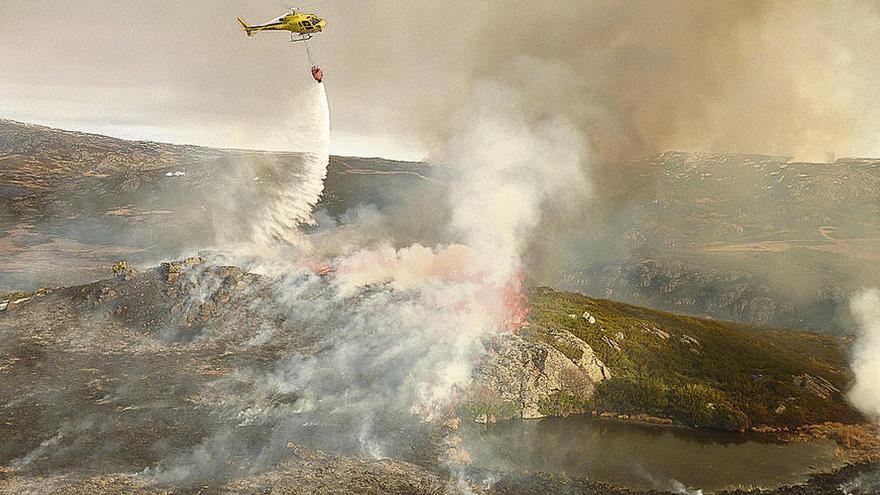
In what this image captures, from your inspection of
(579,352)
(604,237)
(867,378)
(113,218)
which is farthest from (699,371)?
(113,218)

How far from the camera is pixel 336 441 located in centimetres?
3694

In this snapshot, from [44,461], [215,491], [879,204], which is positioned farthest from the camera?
[879,204]

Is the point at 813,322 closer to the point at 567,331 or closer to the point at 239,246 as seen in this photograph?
the point at 567,331

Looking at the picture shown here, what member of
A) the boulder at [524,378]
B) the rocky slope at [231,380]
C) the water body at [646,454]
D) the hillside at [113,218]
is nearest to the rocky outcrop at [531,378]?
the boulder at [524,378]

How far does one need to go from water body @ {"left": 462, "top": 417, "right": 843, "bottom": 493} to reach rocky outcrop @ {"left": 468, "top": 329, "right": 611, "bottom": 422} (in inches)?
61.5

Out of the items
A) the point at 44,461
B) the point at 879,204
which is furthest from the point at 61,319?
the point at 879,204

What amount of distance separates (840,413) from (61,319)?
86023 mm

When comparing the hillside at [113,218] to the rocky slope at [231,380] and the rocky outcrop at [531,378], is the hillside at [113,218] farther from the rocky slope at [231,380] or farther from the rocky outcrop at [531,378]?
the rocky outcrop at [531,378]

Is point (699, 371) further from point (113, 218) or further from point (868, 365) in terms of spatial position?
point (113, 218)

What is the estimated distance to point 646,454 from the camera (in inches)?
1642

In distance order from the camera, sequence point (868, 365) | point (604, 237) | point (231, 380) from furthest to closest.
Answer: point (604, 237), point (868, 365), point (231, 380)

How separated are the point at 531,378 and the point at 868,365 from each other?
4491 centimetres

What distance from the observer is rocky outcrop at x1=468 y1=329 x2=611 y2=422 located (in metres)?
45.8

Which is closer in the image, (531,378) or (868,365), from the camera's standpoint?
(531,378)
